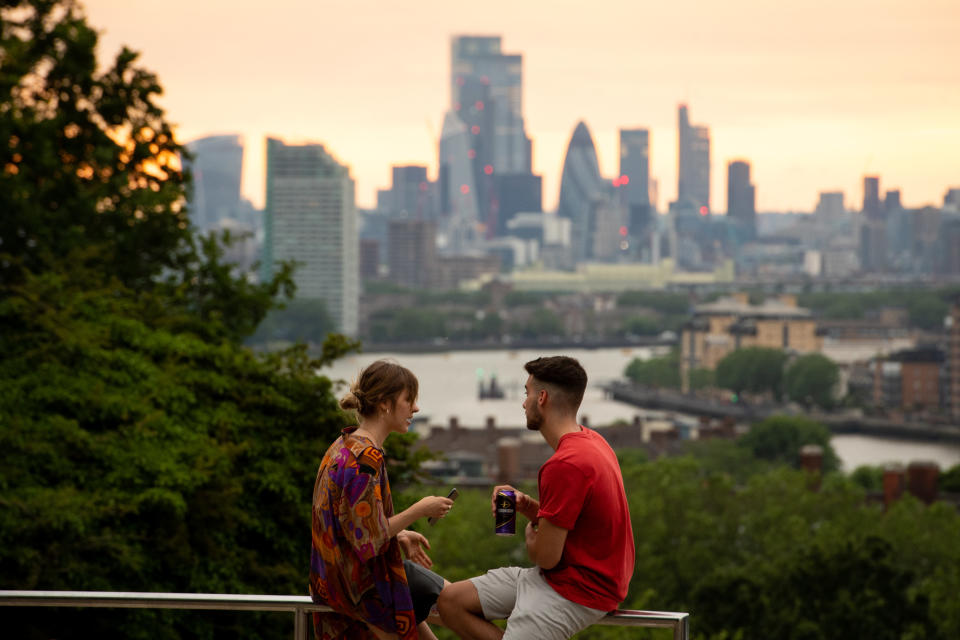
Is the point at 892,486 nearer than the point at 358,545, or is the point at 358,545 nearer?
the point at 358,545

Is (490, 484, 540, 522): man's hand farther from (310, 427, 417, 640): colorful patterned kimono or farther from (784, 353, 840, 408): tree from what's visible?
(784, 353, 840, 408): tree

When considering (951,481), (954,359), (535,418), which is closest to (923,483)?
(951,481)

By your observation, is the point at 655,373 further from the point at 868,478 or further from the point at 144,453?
the point at 144,453

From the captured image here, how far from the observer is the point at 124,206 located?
12.2 m

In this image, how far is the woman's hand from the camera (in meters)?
2.55

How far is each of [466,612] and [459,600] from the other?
3cm

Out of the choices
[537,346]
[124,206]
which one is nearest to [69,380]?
[124,206]

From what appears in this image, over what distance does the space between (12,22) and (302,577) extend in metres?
6.79

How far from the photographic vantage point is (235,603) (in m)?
2.58

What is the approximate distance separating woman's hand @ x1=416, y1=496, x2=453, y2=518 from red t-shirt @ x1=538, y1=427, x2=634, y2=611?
0.20 meters

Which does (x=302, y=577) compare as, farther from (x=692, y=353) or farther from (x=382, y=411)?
(x=692, y=353)

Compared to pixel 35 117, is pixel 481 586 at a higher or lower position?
lower

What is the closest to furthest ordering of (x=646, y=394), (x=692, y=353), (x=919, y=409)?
(x=919, y=409) → (x=646, y=394) → (x=692, y=353)

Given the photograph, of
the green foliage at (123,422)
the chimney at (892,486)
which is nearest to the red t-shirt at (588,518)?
the green foliage at (123,422)
